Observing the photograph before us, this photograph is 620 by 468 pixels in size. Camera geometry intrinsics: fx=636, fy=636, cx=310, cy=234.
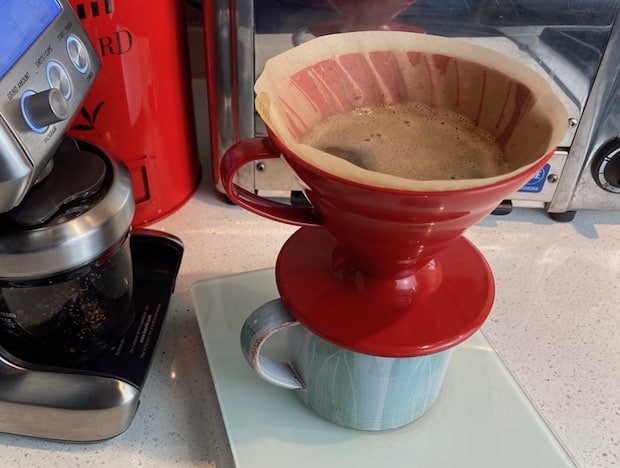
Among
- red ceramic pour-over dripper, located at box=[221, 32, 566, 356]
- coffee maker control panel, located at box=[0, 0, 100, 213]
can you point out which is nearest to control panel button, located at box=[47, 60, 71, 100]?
coffee maker control panel, located at box=[0, 0, 100, 213]

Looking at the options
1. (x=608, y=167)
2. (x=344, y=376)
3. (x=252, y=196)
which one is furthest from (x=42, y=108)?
(x=608, y=167)

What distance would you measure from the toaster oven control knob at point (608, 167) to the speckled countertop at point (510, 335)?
0.20 feet

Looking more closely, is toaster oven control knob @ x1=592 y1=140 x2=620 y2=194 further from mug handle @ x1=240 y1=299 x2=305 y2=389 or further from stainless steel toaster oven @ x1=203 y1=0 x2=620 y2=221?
mug handle @ x1=240 y1=299 x2=305 y2=389

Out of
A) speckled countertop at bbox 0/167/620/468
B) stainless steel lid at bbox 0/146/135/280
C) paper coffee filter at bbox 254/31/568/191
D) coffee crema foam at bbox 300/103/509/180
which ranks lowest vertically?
speckled countertop at bbox 0/167/620/468

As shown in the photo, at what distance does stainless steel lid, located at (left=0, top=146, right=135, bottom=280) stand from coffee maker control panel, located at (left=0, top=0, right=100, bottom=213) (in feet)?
0.09

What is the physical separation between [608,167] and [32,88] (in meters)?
0.46

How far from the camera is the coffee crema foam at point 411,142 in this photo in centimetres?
36

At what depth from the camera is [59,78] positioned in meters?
0.36

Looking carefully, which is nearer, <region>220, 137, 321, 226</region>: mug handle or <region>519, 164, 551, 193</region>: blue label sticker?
<region>220, 137, 321, 226</region>: mug handle

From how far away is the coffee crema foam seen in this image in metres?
0.36

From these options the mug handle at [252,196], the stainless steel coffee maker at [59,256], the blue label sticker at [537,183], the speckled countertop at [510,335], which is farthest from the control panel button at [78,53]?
the blue label sticker at [537,183]

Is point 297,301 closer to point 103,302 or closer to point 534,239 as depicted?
point 103,302

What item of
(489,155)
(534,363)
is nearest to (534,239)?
(534,363)

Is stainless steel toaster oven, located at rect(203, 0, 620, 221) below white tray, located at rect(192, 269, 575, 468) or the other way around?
the other way around
